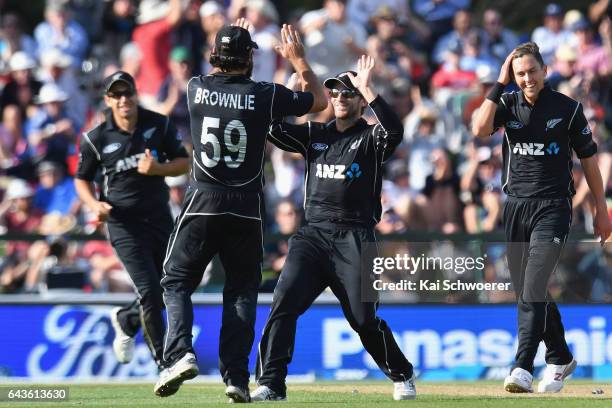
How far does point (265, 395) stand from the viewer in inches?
384

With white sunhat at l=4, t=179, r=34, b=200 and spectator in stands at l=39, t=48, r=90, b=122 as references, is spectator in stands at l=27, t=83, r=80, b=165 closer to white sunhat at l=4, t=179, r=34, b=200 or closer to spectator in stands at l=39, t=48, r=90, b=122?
spectator in stands at l=39, t=48, r=90, b=122

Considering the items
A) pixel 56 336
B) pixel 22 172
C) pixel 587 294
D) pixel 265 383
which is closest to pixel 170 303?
pixel 265 383

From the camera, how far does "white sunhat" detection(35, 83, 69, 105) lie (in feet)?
59.4

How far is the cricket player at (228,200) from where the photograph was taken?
30.2ft

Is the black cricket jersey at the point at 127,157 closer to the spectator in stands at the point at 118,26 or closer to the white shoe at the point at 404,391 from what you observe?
the white shoe at the point at 404,391

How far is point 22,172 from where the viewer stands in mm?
17516

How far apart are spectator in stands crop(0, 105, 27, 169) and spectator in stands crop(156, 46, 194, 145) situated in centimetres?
200

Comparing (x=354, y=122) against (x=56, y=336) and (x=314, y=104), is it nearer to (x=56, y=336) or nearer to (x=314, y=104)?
(x=314, y=104)

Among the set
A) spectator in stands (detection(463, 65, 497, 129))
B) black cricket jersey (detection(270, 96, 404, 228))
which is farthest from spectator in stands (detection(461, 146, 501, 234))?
black cricket jersey (detection(270, 96, 404, 228))

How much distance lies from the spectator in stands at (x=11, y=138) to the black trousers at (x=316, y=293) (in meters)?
8.73

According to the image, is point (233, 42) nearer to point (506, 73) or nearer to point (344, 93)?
point (344, 93)

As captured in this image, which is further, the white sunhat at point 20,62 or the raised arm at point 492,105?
the white sunhat at point 20,62

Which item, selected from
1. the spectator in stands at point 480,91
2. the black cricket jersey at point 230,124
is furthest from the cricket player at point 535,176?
the spectator in stands at point 480,91

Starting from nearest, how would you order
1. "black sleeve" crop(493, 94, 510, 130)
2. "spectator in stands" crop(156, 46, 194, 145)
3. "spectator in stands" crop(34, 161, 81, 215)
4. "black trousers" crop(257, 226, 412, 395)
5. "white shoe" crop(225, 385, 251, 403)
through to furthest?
"white shoe" crop(225, 385, 251, 403) → "black trousers" crop(257, 226, 412, 395) → "black sleeve" crop(493, 94, 510, 130) → "spectator in stands" crop(34, 161, 81, 215) → "spectator in stands" crop(156, 46, 194, 145)
